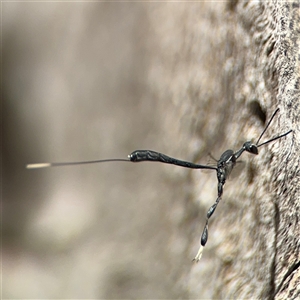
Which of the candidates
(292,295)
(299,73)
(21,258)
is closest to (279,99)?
(299,73)

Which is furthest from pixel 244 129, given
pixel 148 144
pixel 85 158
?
pixel 85 158

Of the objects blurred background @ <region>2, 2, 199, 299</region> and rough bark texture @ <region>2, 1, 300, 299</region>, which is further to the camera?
blurred background @ <region>2, 2, 199, 299</region>

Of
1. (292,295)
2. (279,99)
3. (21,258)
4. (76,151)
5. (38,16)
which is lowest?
(292,295)

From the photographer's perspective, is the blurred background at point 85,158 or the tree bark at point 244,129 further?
the blurred background at point 85,158

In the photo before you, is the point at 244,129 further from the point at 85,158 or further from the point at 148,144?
the point at 85,158

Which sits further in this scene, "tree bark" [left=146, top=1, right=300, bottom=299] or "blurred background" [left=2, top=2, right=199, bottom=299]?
"blurred background" [left=2, top=2, right=199, bottom=299]

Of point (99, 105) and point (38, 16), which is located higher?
point (38, 16)

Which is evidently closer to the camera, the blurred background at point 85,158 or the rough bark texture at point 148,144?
the rough bark texture at point 148,144

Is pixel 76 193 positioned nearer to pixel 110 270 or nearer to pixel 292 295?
pixel 110 270

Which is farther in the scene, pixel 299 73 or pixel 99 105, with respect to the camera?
pixel 99 105
